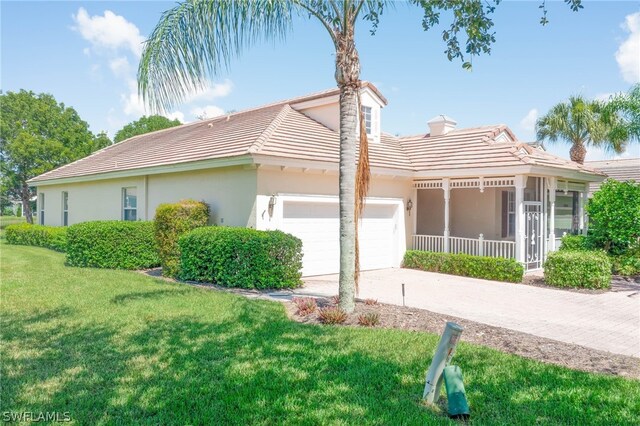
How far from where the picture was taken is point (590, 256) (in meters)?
11.6

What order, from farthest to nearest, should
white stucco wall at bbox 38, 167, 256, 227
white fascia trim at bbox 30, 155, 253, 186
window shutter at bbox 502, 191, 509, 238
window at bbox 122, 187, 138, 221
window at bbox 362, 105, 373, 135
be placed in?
1. window at bbox 122, 187, 138, 221
2. window shutter at bbox 502, 191, 509, 238
3. window at bbox 362, 105, 373, 135
4. white stucco wall at bbox 38, 167, 256, 227
5. white fascia trim at bbox 30, 155, 253, 186

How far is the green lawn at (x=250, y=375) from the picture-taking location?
4.05 m

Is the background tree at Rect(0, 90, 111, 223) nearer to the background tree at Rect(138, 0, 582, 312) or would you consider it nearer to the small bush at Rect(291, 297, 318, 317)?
the background tree at Rect(138, 0, 582, 312)

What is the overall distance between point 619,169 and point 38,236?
3432 cm

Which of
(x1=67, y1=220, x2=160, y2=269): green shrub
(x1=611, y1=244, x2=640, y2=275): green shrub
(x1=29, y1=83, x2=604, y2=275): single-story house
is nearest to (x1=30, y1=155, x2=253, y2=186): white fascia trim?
(x1=29, y1=83, x2=604, y2=275): single-story house

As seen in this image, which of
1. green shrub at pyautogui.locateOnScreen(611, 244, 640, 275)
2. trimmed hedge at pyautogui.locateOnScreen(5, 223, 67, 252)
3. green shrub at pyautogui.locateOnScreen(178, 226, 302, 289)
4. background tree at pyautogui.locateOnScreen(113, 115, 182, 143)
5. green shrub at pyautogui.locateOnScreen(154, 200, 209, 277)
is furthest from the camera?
background tree at pyautogui.locateOnScreen(113, 115, 182, 143)

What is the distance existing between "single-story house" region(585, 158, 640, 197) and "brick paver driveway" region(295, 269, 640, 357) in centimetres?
1700

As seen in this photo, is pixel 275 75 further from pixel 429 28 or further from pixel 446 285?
pixel 446 285

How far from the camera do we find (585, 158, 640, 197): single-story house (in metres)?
26.3

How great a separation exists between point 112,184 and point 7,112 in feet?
83.7

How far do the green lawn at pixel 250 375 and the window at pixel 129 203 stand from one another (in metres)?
9.86

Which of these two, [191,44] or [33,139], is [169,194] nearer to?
[191,44]

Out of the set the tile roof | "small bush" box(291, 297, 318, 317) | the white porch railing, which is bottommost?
"small bush" box(291, 297, 318, 317)

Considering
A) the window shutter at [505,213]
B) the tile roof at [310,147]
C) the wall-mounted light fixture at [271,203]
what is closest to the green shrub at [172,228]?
the tile roof at [310,147]
